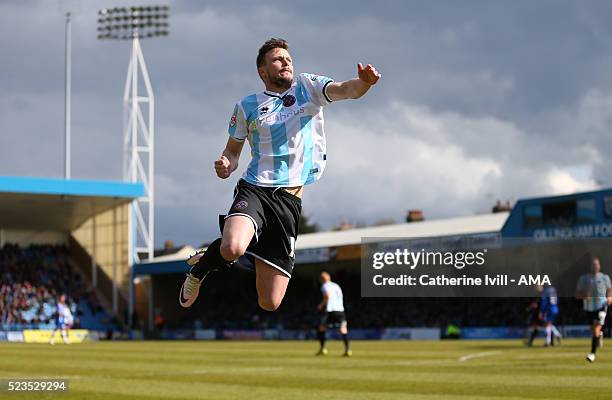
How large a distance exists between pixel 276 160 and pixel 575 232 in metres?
35.8

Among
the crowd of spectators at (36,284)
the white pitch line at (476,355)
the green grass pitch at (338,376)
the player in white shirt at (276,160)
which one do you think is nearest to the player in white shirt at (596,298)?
the green grass pitch at (338,376)

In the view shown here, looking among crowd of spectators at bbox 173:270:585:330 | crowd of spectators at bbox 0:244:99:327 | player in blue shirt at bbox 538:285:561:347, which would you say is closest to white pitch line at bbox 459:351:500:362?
player in blue shirt at bbox 538:285:561:347

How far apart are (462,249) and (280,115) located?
37.5 m

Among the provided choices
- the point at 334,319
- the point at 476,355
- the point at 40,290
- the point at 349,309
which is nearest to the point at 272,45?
the point at 476,355

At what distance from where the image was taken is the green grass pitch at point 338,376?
14312 mm

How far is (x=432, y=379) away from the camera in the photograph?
17141 millimetres

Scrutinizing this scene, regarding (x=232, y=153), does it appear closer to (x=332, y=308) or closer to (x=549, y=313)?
(x=332, y=308)

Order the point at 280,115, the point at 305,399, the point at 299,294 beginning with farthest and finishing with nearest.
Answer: the point at 299,294 < the point at 305,399 < the point at 280,115

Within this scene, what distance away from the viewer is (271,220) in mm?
9109

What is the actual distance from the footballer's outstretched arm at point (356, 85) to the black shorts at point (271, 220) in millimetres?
979

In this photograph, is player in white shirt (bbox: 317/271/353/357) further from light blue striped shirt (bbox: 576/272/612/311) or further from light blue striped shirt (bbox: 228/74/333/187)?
light blue striped shirt (bbox: 228/74/333/187)

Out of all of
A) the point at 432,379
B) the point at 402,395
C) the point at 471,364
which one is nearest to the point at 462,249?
the point at 471,364

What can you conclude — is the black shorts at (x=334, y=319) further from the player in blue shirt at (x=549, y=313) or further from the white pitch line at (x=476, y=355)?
the player in blue shirt at (x=549, y=313)

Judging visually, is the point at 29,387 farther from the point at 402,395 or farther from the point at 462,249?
the point at 462,249
